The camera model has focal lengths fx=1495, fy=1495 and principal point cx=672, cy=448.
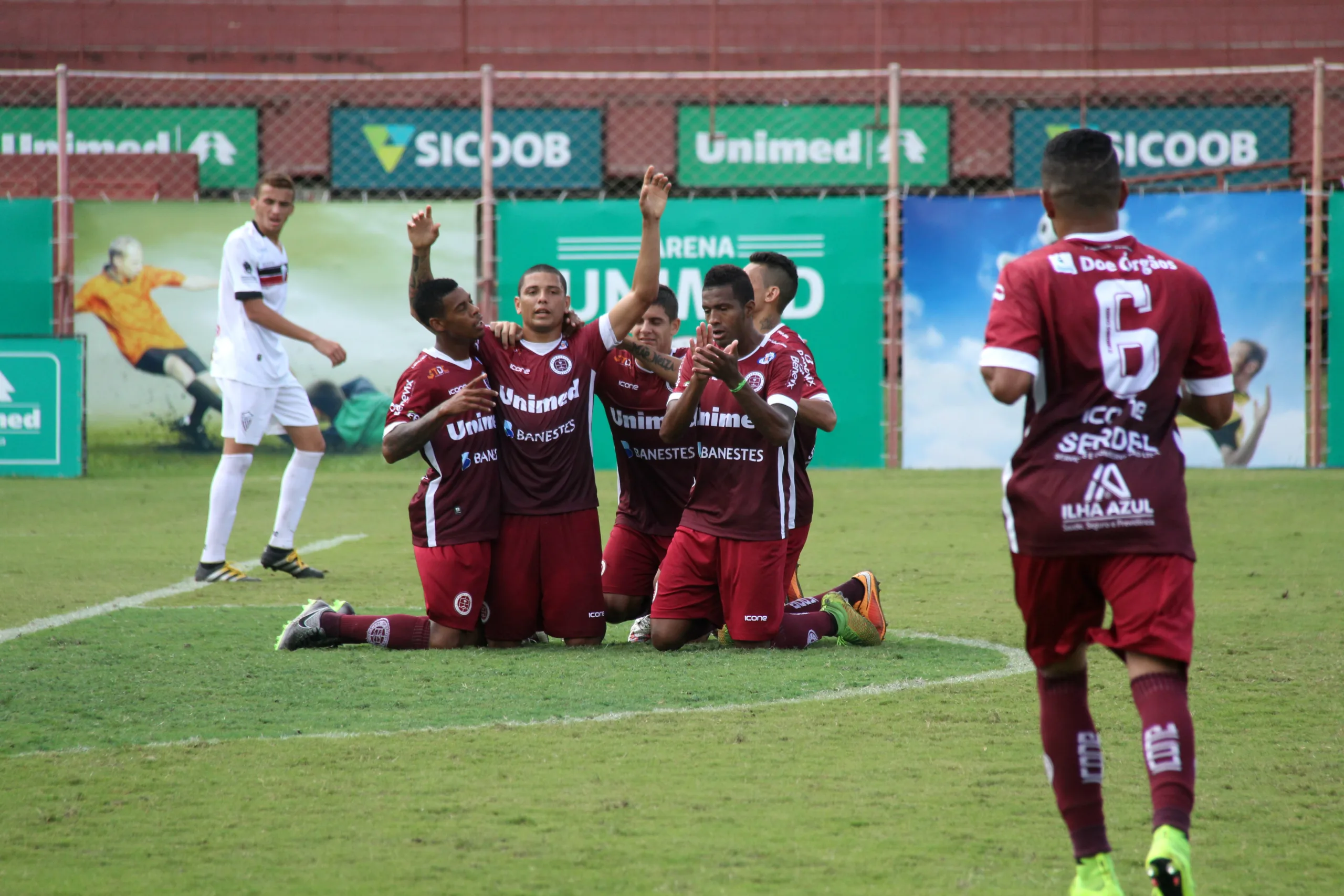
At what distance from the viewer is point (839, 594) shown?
19.3ft

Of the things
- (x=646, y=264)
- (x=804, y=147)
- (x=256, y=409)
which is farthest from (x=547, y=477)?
(x=804, y=147)

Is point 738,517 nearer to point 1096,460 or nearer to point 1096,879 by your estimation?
point 1096,460

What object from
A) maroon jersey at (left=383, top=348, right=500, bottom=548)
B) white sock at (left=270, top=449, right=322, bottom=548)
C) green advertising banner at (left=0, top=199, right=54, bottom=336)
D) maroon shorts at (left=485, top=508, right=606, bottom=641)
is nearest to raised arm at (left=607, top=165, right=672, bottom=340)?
maroon jersey at (left=383, top=348, right=500, bottom=548)

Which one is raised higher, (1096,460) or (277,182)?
(277,182)

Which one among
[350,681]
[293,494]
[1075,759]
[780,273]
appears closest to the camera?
[1075,759]

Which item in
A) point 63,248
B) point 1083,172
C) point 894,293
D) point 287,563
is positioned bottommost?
point 287,563

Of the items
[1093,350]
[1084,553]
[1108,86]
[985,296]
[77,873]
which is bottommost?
[77,873]

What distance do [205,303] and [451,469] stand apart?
27.6 ft

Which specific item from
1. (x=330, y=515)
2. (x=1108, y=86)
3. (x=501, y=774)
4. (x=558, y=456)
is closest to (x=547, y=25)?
(x=1108, y=86)

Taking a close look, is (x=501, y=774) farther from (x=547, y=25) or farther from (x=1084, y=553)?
(x=547, y=25)

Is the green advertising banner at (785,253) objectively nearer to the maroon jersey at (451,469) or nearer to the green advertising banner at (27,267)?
the green advertising banner at (27,267)

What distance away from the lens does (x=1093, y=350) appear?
3.01 meters

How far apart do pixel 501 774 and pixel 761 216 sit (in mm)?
10246

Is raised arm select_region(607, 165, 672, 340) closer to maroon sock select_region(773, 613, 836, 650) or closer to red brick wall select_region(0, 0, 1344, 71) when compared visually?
maroon sock select_region(773, 613, 836, 650)
